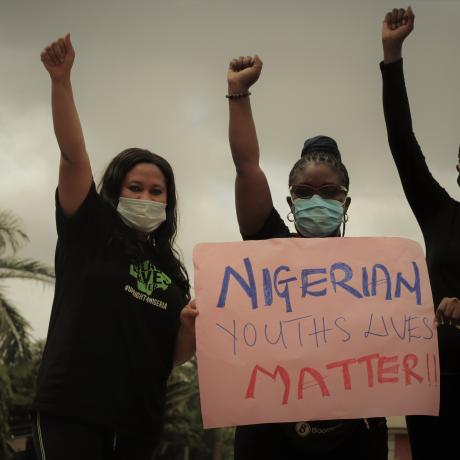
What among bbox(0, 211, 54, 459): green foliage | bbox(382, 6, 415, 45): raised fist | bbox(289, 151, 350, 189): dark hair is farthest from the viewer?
bbox(0, 211, 54, 459): green foliage

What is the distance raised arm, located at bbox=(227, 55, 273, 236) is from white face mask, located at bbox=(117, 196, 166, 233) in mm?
377

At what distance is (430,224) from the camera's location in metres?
3.15

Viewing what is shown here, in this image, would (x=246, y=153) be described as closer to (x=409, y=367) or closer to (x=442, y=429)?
(x=409, y=367)

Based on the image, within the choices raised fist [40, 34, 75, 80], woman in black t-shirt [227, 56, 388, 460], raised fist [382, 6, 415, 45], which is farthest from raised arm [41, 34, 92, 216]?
raised fist [382, 6, 415, 45]

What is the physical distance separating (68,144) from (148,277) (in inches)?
25.8

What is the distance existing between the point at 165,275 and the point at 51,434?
0.85 m

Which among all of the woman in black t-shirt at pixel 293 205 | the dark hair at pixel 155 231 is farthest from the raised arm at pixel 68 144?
the woman in black t-shirt at pixel 293 205

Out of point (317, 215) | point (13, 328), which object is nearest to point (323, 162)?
point (317, 215)

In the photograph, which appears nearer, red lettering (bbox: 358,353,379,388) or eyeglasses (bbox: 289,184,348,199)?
red lettering (bbox: 358,353,379,388)

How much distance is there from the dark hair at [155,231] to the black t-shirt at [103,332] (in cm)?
6

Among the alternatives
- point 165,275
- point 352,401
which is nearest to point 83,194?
point 165,275

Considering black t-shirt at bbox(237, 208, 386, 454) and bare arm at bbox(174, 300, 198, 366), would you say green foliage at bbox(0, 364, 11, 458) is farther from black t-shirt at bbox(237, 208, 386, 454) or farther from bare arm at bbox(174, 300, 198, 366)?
black t-shirt at bbox(237, 208, 386, 454)

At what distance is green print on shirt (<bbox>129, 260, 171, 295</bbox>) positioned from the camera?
9.65 feet

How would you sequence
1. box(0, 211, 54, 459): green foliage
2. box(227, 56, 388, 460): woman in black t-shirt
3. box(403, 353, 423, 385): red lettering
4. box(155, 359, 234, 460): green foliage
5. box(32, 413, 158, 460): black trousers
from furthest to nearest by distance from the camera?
box(155, 359, 234, 460): green foliage → box(0, 211, 54, 459): green foliage → box(403, 353, 423, 385): red lettering → box(227, 56, 388, 460): woman in black t-shirt → box(32, 413, 158, 460): black trousers
